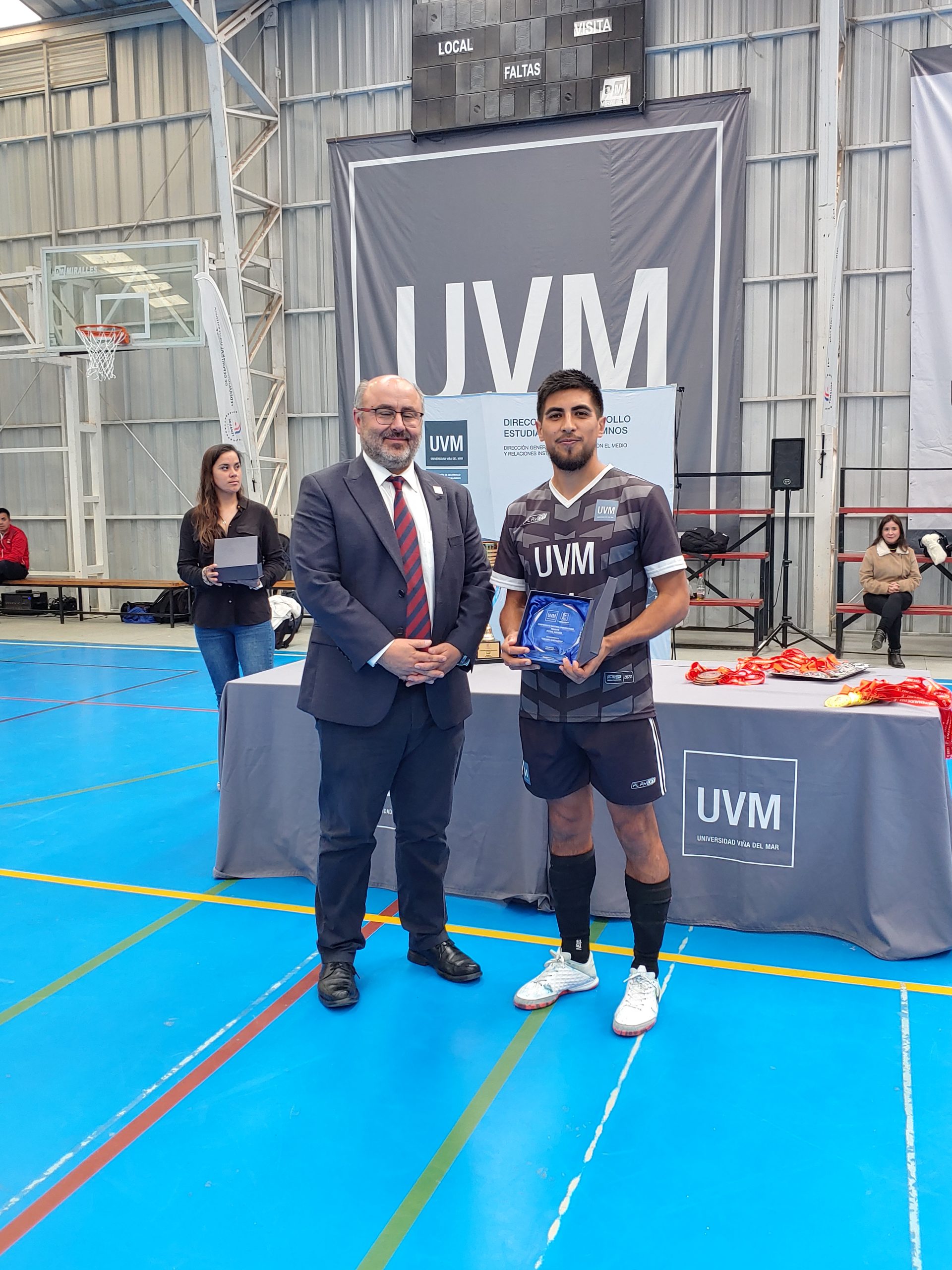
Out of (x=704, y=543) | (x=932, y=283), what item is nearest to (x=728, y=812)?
(x=704, y=543)

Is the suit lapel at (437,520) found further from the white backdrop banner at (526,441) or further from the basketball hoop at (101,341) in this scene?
the basketball hoop at (101,341)

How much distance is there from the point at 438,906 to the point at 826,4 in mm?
9964

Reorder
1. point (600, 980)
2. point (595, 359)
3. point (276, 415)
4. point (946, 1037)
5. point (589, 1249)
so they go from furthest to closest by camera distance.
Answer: point (276, 415) < point (595, 359) < point (600, 980) < point (946, 1037) < point (589, 1249)

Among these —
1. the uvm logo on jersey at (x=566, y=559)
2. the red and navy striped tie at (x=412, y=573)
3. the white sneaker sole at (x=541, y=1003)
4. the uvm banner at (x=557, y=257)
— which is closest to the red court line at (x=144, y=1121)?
the white sneaker sole at (x=541, y=1003)

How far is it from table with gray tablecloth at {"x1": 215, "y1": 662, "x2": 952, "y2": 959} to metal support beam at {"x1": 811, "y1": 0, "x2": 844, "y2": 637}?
6799 mm

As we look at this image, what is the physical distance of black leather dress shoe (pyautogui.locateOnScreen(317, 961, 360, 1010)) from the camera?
2.87 m

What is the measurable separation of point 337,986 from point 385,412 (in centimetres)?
168

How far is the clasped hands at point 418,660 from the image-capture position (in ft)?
8.86

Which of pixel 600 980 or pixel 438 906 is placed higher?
pixel 438 906

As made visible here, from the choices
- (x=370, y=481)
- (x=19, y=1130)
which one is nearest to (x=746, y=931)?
(x=370, y=481)

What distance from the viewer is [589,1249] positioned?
6.29 ft

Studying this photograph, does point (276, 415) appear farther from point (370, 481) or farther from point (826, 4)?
point (370, 481)

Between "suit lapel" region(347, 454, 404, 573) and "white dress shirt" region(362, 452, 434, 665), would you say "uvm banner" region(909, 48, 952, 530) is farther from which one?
"suit lapel" region(347, 454, 404, 573)

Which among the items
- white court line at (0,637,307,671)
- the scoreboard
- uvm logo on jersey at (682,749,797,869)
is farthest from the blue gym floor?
the scoreboard
